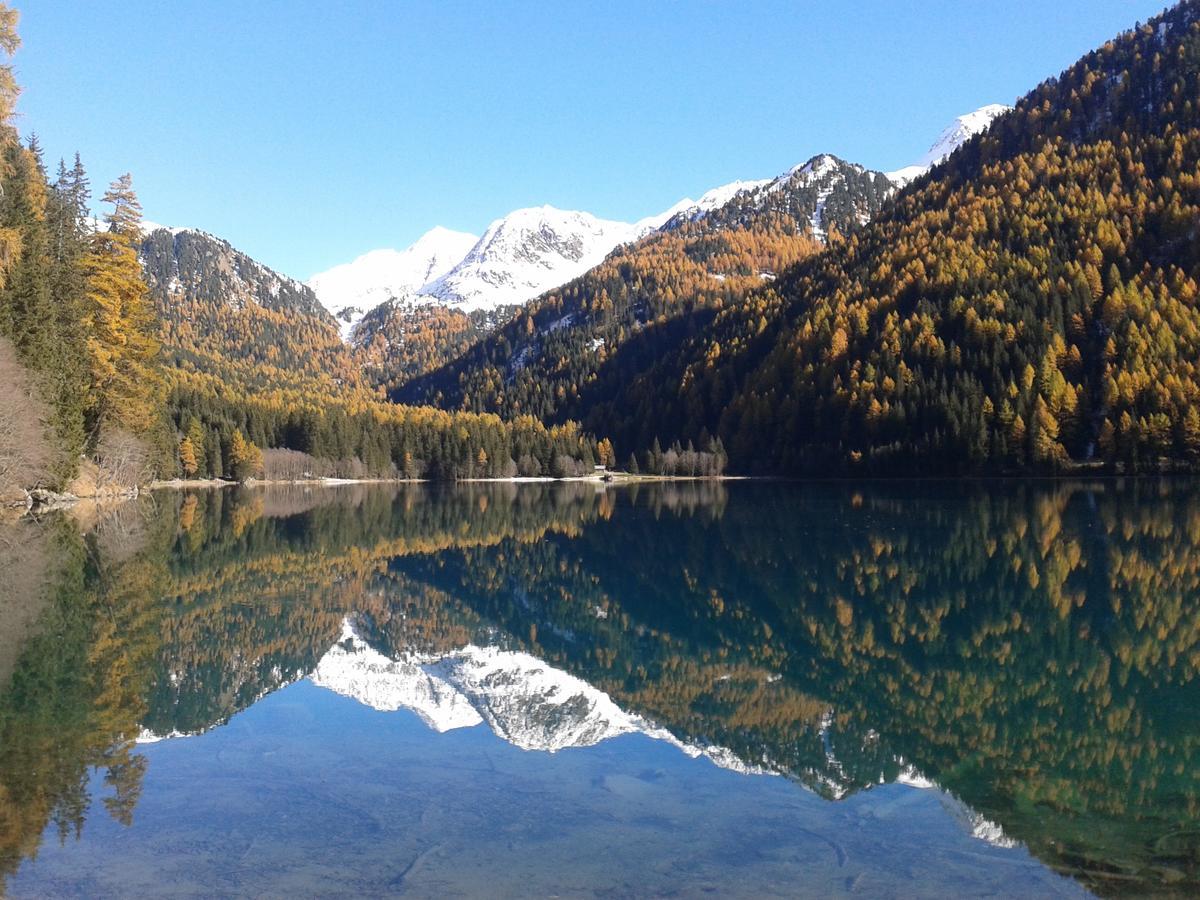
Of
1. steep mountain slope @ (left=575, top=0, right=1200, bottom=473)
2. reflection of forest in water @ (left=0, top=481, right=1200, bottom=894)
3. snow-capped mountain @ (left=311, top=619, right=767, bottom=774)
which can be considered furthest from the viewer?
steep mountain slope @ (left=575, top=0, right=1200, bottom=473)

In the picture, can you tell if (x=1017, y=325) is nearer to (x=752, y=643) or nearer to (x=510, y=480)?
(x=510, y=480)

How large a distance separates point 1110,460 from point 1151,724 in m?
108

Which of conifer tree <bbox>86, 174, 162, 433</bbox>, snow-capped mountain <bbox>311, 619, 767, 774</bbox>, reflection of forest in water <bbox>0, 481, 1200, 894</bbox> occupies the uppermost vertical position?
conifer tree <bbox>86, 174, 162, 433</bbox>

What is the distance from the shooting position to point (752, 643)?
22438mm

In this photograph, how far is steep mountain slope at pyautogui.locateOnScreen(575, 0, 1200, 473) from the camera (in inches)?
4503

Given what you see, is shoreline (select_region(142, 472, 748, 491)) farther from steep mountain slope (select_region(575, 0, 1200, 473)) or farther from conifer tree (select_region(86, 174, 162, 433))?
conifer tree (select_region(86, 174, 162, 433))

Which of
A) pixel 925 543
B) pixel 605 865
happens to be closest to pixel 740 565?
pixel 925 543

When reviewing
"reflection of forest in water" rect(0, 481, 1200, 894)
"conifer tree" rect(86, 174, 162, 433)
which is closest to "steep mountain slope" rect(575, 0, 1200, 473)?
"reflection of forest in water" rect(0, 481, 1200, 894)

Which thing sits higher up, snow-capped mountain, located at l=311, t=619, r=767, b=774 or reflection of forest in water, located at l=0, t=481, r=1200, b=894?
reflection of forest in water, located at l=0, t=481, r=1200, b=894

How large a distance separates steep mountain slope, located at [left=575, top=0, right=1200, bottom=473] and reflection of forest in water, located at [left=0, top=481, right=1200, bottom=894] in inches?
2713

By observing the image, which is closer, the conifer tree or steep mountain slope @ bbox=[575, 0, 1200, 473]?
the conifer tree

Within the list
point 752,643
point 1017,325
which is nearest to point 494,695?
point 752,643

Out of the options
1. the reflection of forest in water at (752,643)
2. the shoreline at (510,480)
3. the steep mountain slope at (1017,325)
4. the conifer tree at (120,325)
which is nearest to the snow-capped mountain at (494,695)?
the reflection of forest in water at (752,643)

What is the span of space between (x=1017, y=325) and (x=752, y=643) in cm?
12365
